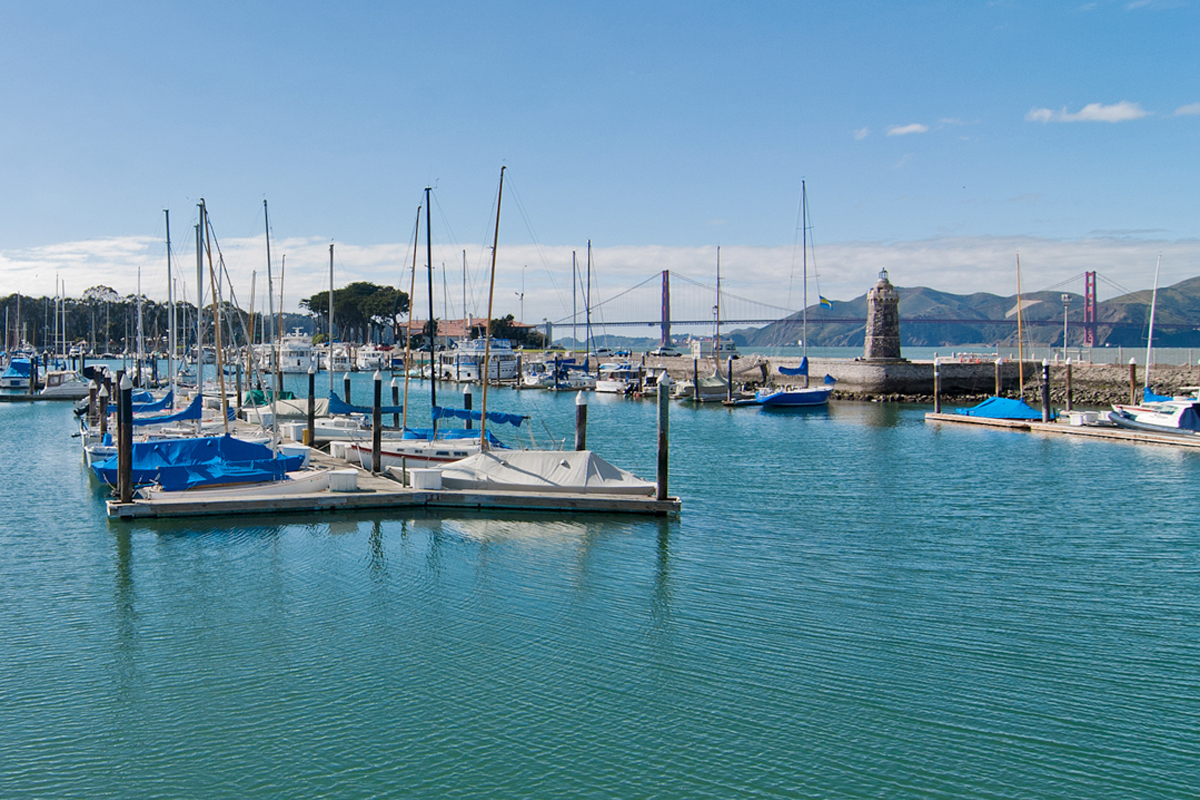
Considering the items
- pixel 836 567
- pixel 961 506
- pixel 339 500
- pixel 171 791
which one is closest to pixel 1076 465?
pixel 961 506

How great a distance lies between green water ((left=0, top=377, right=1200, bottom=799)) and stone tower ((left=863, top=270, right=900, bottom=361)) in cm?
4802

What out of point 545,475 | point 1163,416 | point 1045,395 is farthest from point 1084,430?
point 545,475

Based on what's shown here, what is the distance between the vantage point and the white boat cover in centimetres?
2661

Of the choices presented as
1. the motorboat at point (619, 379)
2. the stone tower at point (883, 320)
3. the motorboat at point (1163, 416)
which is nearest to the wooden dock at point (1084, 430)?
the motorboat at point (1163, 416)

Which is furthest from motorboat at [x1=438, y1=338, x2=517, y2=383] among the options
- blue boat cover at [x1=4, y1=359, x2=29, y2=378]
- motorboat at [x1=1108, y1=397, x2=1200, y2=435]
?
motorboat at [x1=1108, y1=397, x2=1200, y2=435]

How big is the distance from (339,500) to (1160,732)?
67.5 ft

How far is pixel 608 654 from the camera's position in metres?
15.6

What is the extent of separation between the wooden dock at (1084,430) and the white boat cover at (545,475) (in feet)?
99.6

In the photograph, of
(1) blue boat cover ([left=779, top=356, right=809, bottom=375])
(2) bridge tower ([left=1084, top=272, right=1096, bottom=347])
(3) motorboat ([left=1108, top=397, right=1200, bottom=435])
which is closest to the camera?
(3) motorboat ([left=1108, top=397, right=1200, bottom=435])

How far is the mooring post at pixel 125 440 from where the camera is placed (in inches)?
961

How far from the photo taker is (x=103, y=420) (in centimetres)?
3881

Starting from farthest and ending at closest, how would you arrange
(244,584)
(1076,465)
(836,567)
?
1. (1076,465)
2. (836,567)
3. (244,584)

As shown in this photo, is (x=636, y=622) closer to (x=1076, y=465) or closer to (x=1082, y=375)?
(x=1076, y=465)

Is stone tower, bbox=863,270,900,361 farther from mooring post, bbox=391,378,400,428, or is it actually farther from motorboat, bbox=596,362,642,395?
mooring post, bbox=391,378,400,428
